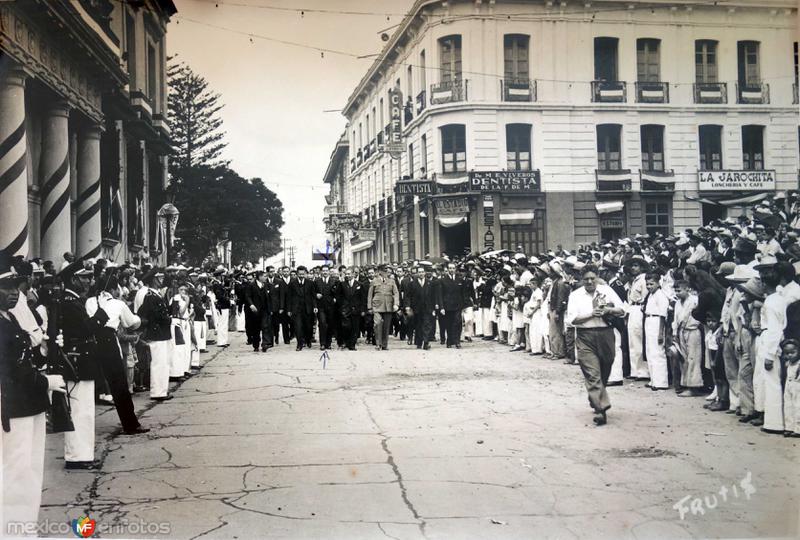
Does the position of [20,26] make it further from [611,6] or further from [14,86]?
[611,6]

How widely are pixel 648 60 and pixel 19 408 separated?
26.8 feet

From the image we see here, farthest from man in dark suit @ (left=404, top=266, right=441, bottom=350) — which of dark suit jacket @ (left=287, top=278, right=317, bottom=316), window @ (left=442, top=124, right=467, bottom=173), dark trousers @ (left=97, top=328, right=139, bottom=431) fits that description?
dark trousers @ (left=97, top=328, right=139, bottom=431)

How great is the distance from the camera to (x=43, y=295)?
302 inches

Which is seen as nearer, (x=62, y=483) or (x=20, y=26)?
(x=62, y=483)

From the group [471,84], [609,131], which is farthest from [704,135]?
[471,84]

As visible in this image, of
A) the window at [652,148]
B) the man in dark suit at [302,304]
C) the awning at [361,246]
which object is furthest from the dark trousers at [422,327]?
the window at [652,148]

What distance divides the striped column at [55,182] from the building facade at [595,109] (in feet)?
12.7

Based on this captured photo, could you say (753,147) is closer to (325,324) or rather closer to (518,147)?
(518,147)

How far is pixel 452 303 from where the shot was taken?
1700 cm

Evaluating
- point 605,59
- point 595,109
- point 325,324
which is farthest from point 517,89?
point 325,324

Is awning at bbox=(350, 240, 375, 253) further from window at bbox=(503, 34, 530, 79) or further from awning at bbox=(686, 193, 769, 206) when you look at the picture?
awning at bbox=(686, 193, 769, 206)

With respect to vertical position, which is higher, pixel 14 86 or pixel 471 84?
pixel 471 84

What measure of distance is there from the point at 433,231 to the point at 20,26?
7719mm

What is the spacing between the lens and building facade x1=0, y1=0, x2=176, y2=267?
8.26 meters
